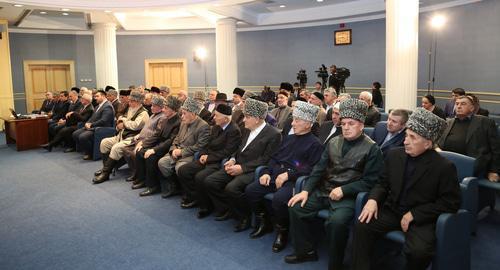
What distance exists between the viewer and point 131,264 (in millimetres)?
3500

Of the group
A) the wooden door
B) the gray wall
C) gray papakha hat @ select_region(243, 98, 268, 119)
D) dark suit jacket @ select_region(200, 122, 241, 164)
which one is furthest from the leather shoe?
the wooden door

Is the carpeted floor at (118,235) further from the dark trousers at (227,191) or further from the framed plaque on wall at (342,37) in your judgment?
the framed plaque on wall at (342,37)

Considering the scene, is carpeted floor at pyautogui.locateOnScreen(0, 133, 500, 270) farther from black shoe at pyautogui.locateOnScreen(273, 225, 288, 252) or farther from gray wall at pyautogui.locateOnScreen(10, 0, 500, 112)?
gray wall at pyautogui.locateOnScreen(10, 0, 500, 112)

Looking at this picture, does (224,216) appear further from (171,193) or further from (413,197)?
(413,197)

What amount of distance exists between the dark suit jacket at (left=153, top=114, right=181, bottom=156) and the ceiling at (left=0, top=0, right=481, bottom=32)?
17.9 feet

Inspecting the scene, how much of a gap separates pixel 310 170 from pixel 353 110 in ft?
2.54

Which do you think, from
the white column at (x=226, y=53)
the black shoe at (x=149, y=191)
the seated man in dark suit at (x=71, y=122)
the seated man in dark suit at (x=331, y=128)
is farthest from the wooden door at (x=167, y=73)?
the seated man in dark suit at (x=331, y=128)

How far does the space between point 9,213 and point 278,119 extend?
3.85 meters

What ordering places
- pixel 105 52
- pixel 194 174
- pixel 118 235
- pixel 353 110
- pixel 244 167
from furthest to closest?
pixel 105 52, pixel 194 174, pixel 244 167, pixel 118 235, pixel 353 110

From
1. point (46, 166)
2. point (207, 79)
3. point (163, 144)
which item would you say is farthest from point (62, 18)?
point (163, 144)

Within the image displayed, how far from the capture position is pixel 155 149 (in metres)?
5.55

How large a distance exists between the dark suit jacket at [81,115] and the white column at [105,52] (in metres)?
4.44

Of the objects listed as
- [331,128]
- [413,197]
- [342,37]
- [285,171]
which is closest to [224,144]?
[285,171]

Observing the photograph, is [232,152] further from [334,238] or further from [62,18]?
[62,18]
